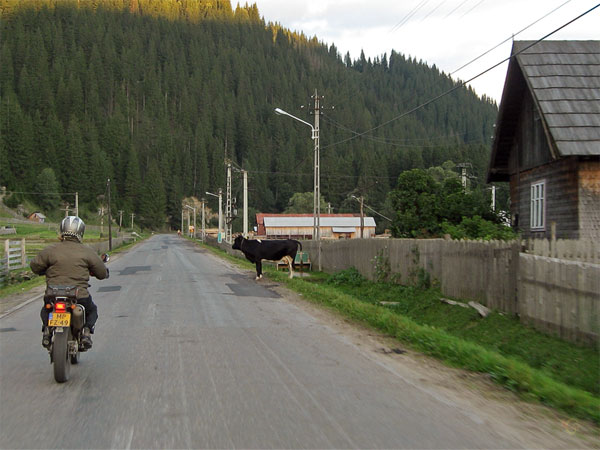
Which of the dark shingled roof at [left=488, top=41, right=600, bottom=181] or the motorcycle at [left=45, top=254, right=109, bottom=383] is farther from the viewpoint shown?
the dark shingled roof at [left=488, top=41, right=600, bottom=181]

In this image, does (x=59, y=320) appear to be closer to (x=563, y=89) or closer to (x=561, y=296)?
(x=561, y=296)

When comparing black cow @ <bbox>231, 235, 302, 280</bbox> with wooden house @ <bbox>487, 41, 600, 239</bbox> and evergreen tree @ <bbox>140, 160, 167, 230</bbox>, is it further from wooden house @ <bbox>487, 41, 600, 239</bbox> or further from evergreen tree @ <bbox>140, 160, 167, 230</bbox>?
evergreen tree @ <bbox>140, 160, 167, 230</bbox>

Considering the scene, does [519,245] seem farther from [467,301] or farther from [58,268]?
[58,268]

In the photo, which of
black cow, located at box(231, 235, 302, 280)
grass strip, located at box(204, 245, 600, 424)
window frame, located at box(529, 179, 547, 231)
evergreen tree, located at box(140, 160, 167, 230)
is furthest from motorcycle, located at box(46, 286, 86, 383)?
evergreen tree, located at box(140, 160, 167, 230)

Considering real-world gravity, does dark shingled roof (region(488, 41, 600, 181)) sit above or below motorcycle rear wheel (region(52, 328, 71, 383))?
above

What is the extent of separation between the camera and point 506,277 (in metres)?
12.6

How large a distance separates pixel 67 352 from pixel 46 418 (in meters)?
1.47

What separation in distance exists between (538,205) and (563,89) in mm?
4120

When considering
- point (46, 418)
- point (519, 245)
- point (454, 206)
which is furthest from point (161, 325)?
point (454, 206)

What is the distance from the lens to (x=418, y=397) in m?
6.31

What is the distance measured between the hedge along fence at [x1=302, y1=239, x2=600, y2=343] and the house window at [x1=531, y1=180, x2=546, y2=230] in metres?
4.84

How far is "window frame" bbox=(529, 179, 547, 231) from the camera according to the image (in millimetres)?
19672

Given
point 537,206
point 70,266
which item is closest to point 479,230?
point 537,206

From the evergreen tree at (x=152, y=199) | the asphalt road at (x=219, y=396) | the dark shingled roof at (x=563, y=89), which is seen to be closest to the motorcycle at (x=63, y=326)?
the asphalt road at (x=219, y=396)
